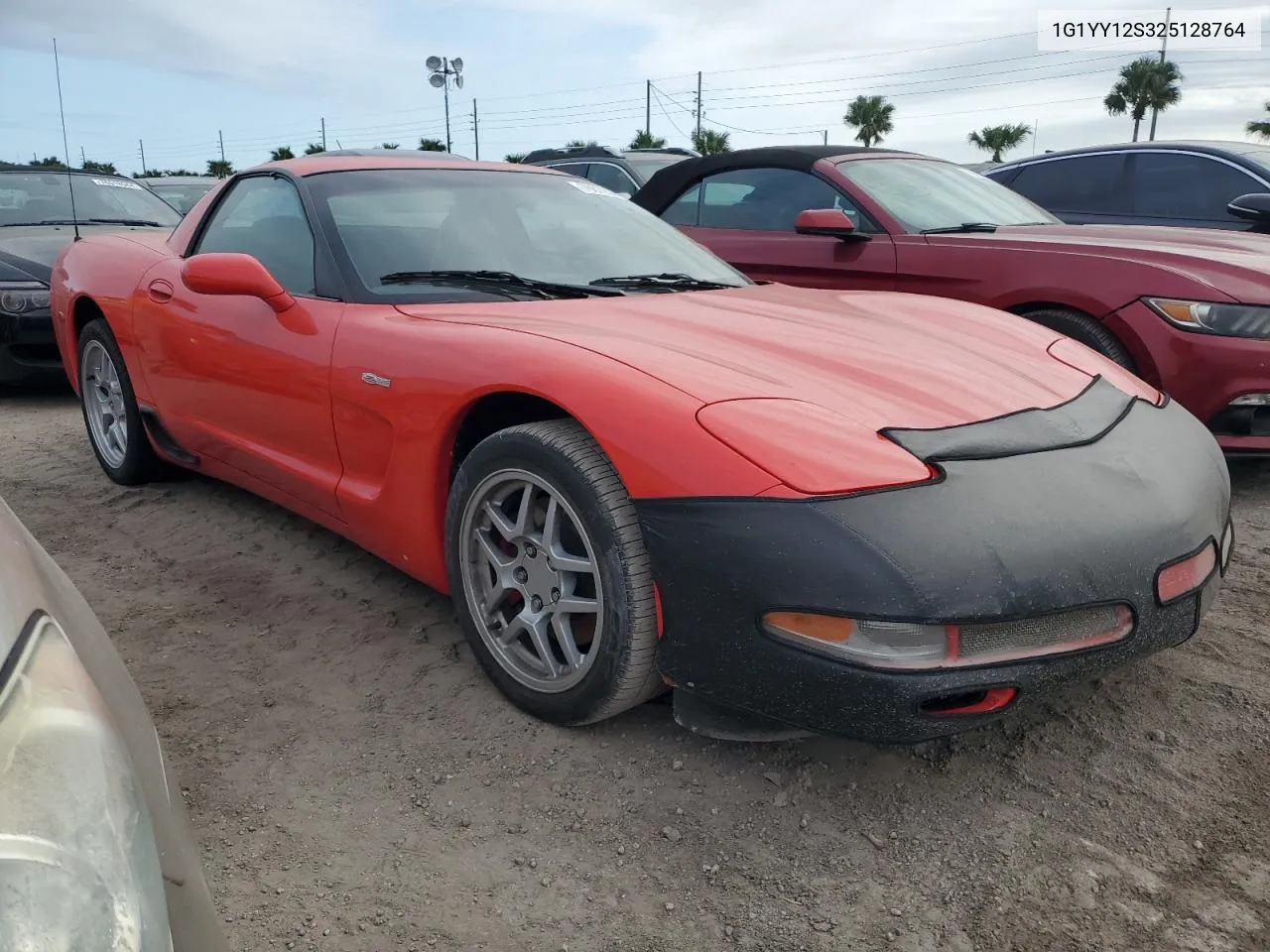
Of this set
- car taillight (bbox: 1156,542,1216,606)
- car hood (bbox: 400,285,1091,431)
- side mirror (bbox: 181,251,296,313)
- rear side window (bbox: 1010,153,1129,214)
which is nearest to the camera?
car taillight (bbox: 1156,542,1216,606)

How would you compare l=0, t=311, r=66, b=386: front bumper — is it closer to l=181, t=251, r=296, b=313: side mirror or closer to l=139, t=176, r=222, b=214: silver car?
l=181, t=251, r=296, b=313: side mirror

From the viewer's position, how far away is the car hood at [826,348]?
207 centimetres

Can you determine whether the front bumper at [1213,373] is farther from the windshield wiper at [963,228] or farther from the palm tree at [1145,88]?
the palm tree at [1145,88]

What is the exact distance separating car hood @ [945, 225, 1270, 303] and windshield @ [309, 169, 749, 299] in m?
1.70

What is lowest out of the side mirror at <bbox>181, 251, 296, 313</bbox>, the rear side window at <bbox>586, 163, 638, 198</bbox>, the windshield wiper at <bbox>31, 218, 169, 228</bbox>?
the side mirror at <bbox>181, 251, 296, 313</bbox>

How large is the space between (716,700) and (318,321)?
62.5 inches

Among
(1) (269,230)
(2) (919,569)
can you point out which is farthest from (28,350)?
(2) (919,569)

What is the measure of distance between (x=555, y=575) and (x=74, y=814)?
139cm

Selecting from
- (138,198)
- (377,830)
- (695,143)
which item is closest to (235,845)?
(377,830)

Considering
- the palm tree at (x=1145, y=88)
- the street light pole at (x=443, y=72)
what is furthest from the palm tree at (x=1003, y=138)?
the street light pole at (x=443, y=72)

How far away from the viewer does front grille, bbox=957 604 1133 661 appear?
1764mm

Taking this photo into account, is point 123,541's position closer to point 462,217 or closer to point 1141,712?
point 462,217

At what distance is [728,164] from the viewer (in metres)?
5.45

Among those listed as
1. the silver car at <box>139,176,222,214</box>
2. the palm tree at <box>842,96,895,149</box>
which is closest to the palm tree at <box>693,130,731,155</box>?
the palm tree at <box>842,96,895,149</box>
